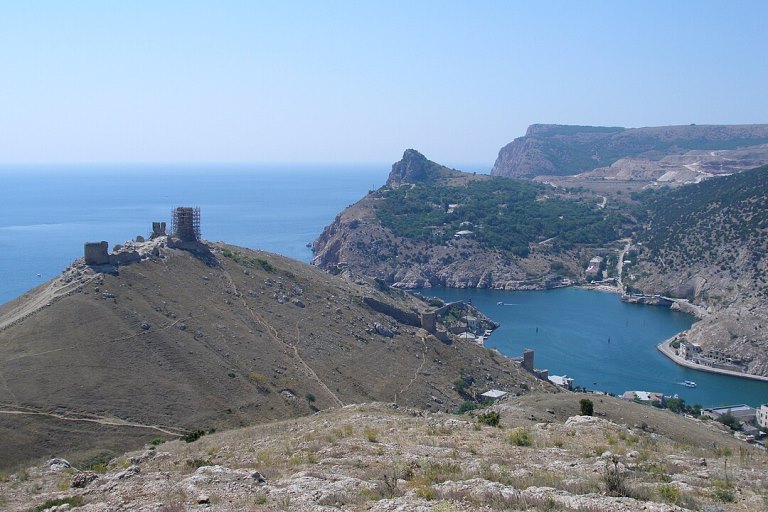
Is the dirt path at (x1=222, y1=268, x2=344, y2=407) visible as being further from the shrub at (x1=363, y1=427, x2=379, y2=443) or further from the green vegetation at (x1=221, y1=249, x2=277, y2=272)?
the shrub at (x1=363, y1=427, x2=379, y2=443)

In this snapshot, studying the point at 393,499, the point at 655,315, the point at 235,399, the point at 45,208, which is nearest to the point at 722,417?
the point at 235,399

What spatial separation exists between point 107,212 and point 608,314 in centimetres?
12770

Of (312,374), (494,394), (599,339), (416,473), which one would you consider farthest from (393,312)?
(599,339)

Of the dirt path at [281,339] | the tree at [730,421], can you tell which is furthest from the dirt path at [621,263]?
the dirt path at [281,339]

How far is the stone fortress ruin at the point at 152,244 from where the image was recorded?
38812mm

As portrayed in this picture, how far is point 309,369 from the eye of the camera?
37344 millimetres

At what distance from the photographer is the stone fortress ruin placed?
127 feet

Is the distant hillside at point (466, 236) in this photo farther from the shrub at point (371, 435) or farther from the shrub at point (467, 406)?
the shrub at point (371, 435)

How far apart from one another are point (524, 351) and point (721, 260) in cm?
6284

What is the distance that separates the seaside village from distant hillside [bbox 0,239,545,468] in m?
0.74

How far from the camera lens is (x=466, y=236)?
132875 millimetres

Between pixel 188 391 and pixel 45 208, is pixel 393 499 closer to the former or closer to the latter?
pixel 188 391

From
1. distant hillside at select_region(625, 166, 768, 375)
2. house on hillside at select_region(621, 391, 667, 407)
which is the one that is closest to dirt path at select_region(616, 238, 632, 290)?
distant hillside at select_region(625, 166, 768, 375)

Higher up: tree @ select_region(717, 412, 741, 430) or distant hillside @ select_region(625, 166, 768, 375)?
distant hillside @ select_region(625, 166, 768, 375)
